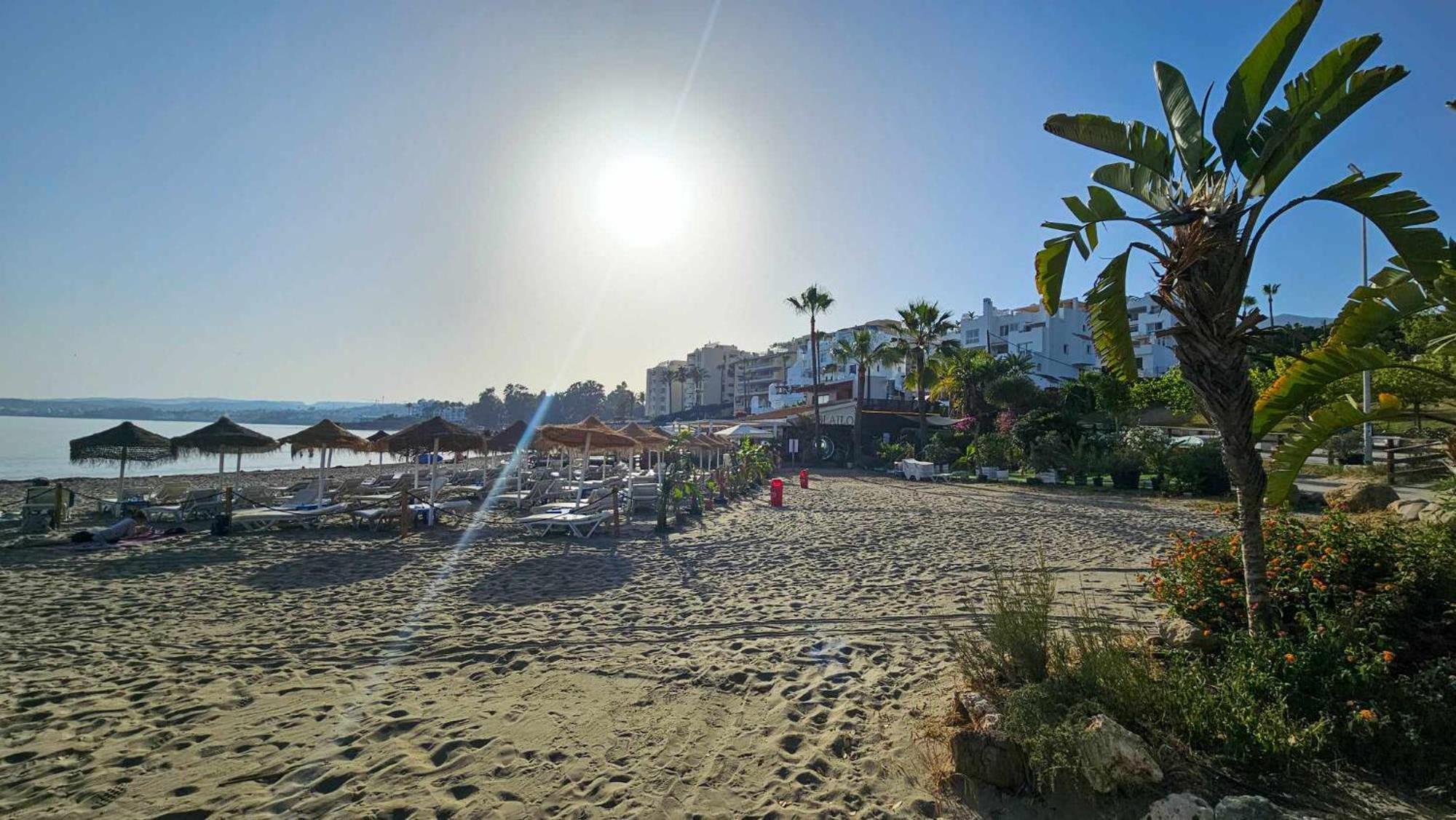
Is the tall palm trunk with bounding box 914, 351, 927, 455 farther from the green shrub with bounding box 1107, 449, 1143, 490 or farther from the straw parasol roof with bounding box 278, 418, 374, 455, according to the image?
the straw parasol roof with bounding box 278, 418, 374, 455

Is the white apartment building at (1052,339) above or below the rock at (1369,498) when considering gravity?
above

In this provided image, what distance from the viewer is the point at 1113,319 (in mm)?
4809

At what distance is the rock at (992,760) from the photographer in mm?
3309

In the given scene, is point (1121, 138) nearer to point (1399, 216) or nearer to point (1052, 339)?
point (1399, 216)

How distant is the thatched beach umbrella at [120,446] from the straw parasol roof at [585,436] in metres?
8.29

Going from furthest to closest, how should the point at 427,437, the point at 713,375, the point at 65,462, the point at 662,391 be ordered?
the point at 662,391 → the point at 713,375 → the point at 65,462 → the point at 427,437

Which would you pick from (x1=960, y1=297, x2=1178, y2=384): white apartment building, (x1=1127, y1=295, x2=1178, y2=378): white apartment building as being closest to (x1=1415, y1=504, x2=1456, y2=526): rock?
(x1=960, y1=297, x2=1178, y2=384): white apartment building

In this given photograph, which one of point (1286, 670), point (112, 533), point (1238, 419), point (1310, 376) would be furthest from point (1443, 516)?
point (112, 533)

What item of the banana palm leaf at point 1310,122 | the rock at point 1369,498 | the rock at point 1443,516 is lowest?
the rock at point 1369,498

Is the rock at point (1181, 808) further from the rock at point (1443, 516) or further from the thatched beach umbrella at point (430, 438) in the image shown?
the thatched beach umbrella at point (430, 438)

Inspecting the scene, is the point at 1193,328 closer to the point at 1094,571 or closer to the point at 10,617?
the point at 1094,571

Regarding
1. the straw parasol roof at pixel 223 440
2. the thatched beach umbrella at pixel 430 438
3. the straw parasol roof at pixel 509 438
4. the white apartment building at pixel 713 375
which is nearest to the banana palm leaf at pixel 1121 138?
the thatched beach umbrella at pixel 430 438

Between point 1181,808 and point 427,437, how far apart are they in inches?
557

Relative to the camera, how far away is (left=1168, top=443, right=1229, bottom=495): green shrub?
1728cm
